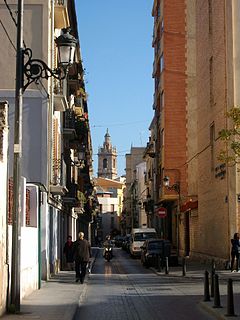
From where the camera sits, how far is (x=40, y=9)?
87.8 ft

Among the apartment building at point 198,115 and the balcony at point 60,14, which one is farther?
the apartment building at point 198,115

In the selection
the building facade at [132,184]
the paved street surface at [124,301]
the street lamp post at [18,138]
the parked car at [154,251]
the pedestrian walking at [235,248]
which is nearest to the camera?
the street lamp post at [18,138]

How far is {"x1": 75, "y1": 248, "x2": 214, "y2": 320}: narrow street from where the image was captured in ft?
49.5

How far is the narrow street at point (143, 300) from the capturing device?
15086 millimetres

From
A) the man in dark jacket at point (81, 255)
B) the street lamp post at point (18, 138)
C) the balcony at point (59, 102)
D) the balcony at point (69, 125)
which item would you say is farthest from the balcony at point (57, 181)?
the street lamp post at point (18, 138)

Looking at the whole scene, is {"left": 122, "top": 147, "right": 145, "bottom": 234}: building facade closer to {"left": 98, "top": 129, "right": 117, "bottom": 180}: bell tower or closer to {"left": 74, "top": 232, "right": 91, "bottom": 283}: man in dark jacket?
{"left": 98, "top": 129, "right": 117, "bottom": 180}: bell tower

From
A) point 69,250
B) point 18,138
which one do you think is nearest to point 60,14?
point 69,250

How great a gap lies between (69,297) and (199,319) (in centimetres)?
545

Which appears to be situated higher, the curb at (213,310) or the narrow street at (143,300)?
the curb at (213,310)

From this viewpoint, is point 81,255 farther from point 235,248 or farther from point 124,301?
point 235,248

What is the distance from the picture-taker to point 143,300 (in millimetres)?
18391

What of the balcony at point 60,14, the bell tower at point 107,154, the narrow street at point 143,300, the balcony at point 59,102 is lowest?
the narrow street at point 143,300

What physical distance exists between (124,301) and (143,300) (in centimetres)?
57

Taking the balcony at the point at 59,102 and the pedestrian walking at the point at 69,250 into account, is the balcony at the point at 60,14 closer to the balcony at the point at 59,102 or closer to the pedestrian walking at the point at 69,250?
the balcony at the point at 59,102
